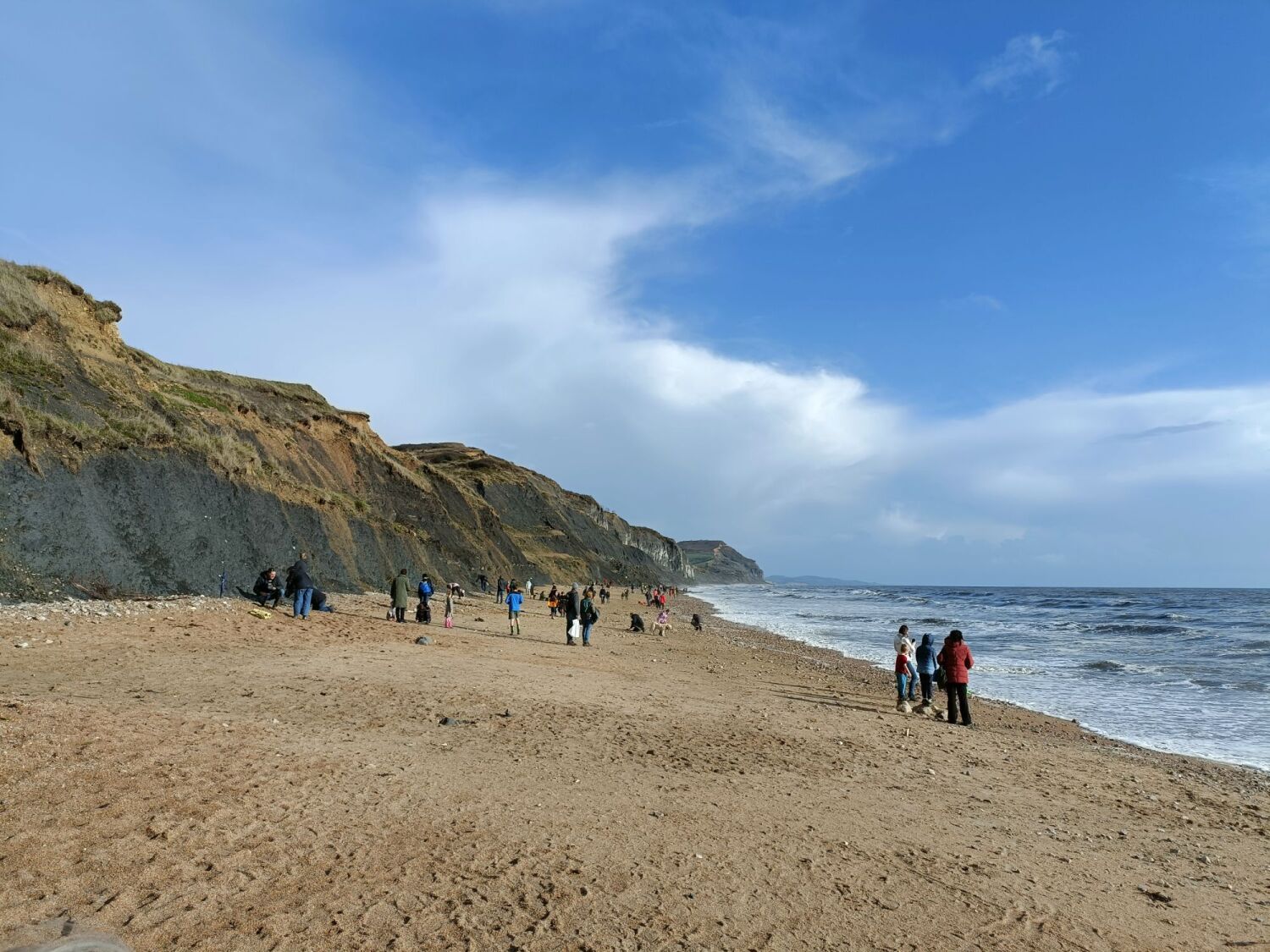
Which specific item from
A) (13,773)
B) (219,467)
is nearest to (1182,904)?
(13,773)

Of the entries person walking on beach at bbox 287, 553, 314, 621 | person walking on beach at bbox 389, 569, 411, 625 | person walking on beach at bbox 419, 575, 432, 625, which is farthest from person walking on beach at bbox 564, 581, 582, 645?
person walking on beach at bbox 287, 553, 314, 621

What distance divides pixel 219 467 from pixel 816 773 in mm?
21278

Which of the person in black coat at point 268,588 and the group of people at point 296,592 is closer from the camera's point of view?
the group of people at point 296,592

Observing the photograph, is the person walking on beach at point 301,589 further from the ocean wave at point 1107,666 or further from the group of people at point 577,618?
the ocean wave at point 1107,666

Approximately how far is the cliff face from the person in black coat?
1.73 m

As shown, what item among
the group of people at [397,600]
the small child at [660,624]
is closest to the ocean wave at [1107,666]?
the small child at [660,624]

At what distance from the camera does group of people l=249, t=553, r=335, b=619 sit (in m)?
18.2

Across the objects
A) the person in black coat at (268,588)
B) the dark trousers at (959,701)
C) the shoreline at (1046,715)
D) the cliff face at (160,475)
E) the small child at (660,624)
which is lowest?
the shoreline at (1046,715)

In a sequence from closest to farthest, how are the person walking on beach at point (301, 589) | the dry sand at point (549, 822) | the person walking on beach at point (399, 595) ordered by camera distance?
the dry sand at point (549, 822) → the person walking on beach at point (301, 589) → the person walking on beach at point (399, 595)

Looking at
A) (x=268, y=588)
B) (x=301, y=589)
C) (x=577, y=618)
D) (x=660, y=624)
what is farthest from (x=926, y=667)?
(x=660, y=624)

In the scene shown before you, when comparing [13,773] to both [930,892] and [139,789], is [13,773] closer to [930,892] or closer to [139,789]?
[139,789]

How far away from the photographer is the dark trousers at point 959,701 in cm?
1373

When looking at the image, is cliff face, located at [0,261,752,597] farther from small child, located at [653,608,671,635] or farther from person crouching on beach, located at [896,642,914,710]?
person crouching on beach, located at [896,642,914,710]

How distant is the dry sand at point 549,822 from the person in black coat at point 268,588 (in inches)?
265
